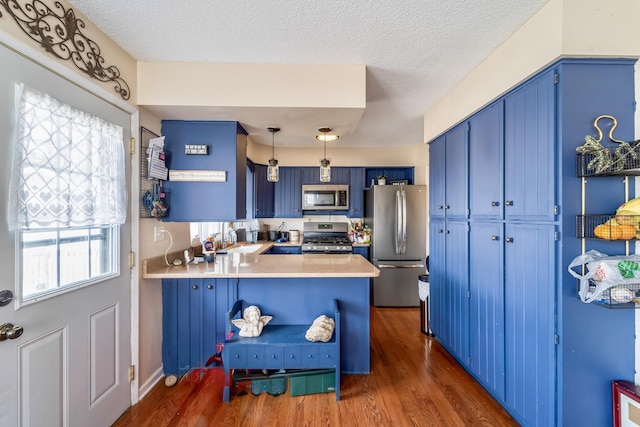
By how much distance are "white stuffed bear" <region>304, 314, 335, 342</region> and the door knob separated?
4.98 ft

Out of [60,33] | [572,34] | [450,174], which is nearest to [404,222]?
[450,174]

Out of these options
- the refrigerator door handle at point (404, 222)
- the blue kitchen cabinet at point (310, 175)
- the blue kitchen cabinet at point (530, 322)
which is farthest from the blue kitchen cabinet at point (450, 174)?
the blue kitchen cabinet at point (310, 175)

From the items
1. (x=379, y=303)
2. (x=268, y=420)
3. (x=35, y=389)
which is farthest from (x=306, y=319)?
(x=379, y=303)

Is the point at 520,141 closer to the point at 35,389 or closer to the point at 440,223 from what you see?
the point at 440,223

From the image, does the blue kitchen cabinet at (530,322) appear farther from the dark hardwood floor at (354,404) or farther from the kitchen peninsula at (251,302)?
the kitchen peninsula at (251,302)

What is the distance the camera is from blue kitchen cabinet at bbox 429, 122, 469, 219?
218cm

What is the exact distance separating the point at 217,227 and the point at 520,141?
11.5 ft

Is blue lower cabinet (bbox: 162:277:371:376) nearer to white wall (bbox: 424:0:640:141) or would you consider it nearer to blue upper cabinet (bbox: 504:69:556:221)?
blue upper cabinet (bbox: 504:69:556:221)

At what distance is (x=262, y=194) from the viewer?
165 inches

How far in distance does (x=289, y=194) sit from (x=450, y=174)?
104 inches

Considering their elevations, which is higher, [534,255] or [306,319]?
[534,255]

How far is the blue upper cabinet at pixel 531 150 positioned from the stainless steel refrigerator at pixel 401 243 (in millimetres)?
2101

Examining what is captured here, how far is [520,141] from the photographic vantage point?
157 centimetres

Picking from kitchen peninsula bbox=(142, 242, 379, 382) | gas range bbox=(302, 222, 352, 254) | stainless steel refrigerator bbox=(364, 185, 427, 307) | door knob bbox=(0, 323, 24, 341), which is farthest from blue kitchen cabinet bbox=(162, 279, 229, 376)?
stainless steel refrigerator bbox=(364, 185, 427, 307)
